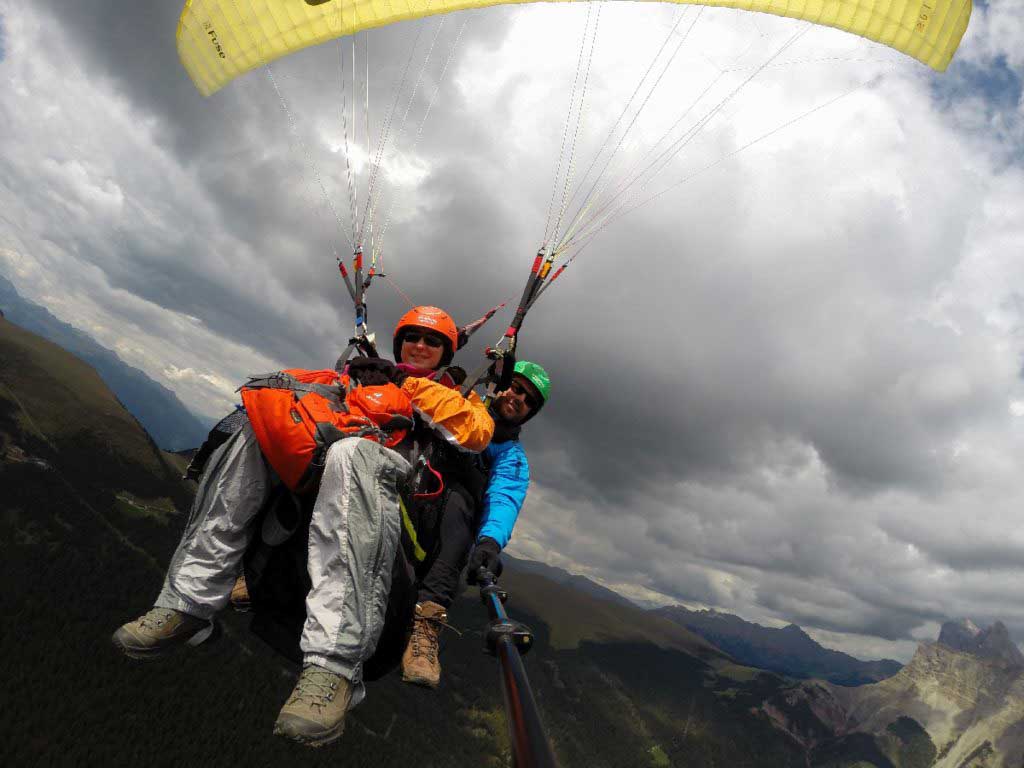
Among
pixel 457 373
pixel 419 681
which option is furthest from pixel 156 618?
pixel 457 373

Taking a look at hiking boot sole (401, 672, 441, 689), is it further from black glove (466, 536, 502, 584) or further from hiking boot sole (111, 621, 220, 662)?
hiking boot sole (111, 621, 220, 662)

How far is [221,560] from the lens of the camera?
3607mm

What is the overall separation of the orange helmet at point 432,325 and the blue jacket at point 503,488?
105cm

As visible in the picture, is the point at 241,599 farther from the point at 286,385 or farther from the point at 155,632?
the point at 286,385

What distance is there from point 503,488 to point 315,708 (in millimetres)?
2519

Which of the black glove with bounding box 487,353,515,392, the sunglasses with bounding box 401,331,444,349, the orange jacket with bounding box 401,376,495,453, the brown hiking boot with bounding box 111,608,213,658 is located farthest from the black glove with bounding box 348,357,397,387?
the brown hiking boot with bounding box 111,608,213,658

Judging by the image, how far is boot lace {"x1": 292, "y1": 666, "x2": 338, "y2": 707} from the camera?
2.85 meters

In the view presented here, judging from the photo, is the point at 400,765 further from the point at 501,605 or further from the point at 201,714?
the point at 501,605

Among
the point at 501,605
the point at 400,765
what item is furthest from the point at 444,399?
the point at 400,765

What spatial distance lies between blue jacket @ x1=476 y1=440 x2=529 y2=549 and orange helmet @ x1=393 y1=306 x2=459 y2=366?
1053 mm

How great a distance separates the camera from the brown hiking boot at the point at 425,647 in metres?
3.92

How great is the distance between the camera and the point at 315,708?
284cm

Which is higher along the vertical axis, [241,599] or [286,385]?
[286,385]

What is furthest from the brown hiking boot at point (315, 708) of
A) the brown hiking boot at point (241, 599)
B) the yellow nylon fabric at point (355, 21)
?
the yellow nylon fabric at point (355, 21)
